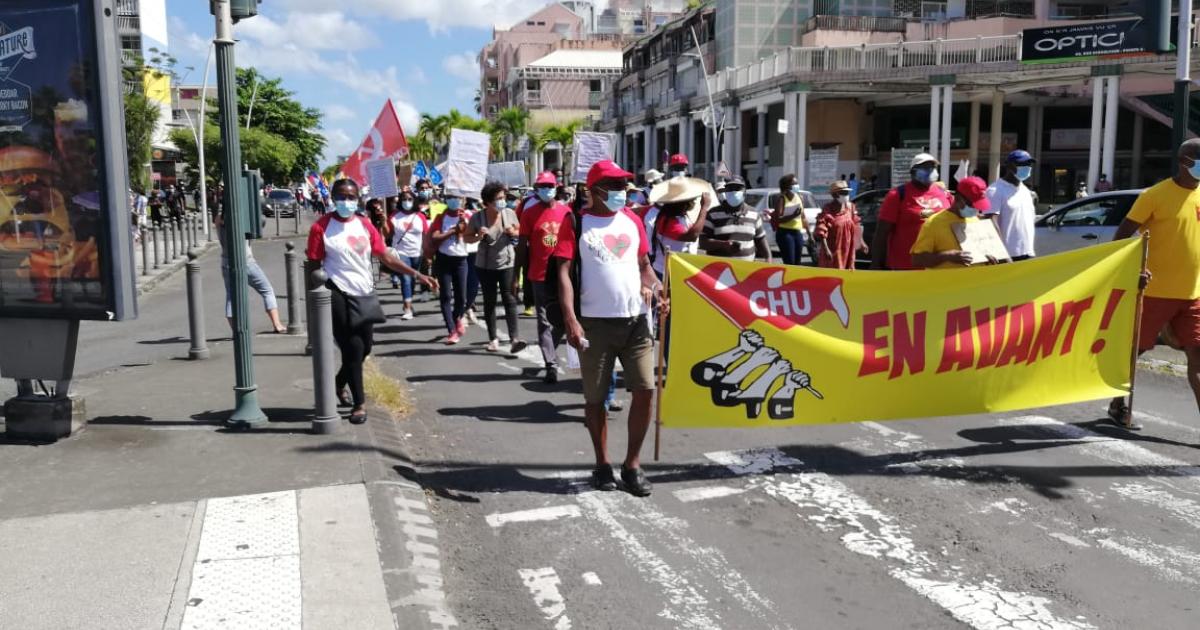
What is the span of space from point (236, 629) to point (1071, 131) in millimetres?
47129

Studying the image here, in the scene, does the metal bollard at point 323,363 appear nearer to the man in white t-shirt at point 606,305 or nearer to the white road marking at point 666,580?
the man in white t-shirt at point 606,305

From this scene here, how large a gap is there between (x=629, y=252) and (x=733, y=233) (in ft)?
7.96

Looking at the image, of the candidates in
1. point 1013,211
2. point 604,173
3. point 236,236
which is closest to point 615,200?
point 604,173

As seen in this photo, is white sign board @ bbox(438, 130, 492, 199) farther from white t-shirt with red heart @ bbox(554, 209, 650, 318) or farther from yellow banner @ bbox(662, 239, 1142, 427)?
yellow banner @ bbox(662, 239, 1142, 427)

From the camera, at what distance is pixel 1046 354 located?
20.9 ft

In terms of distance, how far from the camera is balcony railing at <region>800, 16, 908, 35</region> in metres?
50.0

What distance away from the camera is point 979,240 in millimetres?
7070

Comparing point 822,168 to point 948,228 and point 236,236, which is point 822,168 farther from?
point 236,236

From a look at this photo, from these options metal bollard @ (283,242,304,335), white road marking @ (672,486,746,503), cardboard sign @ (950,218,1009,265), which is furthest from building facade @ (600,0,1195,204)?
white road marking @ (672,486,746,503)

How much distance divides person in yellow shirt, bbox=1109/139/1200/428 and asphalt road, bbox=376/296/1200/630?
73 centimetres

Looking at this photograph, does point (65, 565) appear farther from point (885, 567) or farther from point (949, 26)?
point (949, 26)

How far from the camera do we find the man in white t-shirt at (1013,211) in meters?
8.86

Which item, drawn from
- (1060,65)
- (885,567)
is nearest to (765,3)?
(1060,65)

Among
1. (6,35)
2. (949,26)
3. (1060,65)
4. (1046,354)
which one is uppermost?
(949,26)
